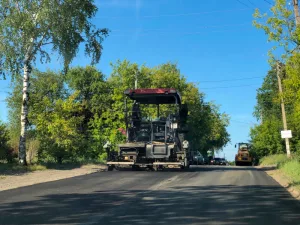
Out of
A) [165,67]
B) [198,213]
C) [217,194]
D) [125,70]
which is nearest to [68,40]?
[217,194]

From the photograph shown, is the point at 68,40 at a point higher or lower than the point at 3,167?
higher

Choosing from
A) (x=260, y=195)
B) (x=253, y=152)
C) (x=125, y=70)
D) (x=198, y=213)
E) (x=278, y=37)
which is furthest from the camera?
(x=253, y=152)

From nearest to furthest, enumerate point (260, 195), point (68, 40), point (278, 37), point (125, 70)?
point (260, 195)
point (278, 37)
point (68, 40)
point (125, 70)

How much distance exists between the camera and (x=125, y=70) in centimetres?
4300

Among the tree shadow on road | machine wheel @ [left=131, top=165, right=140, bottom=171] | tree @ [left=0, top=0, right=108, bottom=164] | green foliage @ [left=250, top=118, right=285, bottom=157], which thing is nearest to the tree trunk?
tree @ [left=0, top=0, right=108, bottom=164]

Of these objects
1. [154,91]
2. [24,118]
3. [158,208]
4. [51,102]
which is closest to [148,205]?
[158,208]

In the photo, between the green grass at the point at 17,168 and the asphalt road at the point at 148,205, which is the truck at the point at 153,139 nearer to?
the green grass at the point at 17,168

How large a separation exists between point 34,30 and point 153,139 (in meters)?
8.25

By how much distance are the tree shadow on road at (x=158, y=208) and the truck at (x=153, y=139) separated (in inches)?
319

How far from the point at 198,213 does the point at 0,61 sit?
1523 centimetres

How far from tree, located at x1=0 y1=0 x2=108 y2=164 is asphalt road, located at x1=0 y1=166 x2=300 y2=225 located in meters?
9.24

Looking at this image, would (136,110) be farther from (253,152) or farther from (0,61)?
(253,152)

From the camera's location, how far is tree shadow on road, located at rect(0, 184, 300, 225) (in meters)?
7.73

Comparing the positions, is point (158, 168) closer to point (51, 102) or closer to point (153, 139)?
point (153, 139)
